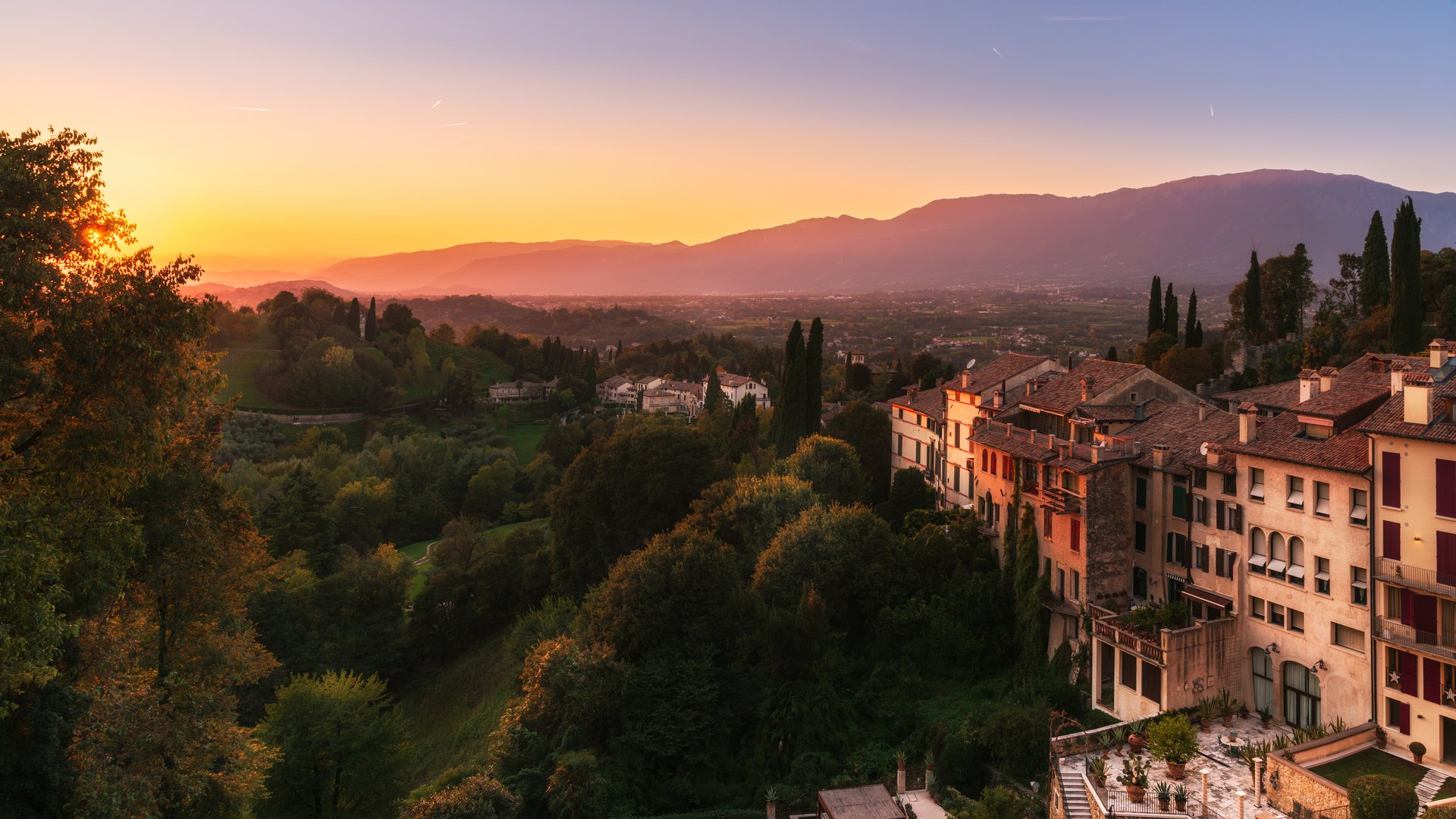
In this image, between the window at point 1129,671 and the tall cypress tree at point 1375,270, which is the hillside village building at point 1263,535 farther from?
the tall cypress tree at point 1375,270

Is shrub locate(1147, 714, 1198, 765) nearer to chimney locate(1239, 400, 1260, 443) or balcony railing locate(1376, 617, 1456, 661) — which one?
balcony railing locate(1376, 617, 1456, 661)

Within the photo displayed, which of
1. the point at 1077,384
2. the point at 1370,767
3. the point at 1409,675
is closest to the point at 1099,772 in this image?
the point at 1370,767

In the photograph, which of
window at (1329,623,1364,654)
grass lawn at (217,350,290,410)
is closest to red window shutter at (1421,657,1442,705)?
window at (1329,623,1364,654)

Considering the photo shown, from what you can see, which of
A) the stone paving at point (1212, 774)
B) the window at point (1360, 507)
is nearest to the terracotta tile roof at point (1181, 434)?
the window at point (1360, 507)

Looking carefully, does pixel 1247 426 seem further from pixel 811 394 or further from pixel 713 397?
pixel 713 397

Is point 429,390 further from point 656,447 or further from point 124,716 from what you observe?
point 124,716
